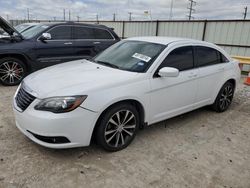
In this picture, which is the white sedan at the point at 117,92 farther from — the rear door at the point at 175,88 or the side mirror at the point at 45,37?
the side mirror at the point at 45,37

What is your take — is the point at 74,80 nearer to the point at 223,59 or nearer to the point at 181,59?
the point at 181,59

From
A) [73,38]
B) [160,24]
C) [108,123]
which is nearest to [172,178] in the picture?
[108,123]

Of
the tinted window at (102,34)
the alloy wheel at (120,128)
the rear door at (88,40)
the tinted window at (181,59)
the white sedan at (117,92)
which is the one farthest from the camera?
the tinted window at (102,34)

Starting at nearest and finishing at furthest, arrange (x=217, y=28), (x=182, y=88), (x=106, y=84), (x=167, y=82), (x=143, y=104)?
(x=106, y=84), (x=143, y=104), (x=167, y=82), (x=182, y=88), (x=217, y=28)

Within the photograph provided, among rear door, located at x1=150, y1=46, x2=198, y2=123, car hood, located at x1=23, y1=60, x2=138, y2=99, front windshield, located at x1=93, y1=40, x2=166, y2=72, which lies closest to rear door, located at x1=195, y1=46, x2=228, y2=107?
rear door, located at x1=150, y1=46, x2=198, y2=123

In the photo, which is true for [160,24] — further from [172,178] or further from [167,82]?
[172,178]

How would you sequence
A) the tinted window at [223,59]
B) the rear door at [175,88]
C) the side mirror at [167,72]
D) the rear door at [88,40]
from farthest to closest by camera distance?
1. the rear door at [88,40]
2. the tinted window at [223,59]
3. the rear door at [175,88]
4. the side mirror at [167,72]

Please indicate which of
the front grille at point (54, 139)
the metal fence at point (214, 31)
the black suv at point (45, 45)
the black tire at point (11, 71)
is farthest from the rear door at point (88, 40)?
the metal fence at point (214, 31)

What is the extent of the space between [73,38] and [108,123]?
185 inches

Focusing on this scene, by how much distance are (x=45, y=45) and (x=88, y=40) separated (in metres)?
1.35

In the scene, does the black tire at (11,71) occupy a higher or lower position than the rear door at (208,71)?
lower

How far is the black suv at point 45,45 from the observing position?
610 centimetres

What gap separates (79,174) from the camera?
9.05ft

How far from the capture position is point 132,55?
3795 millimetres
